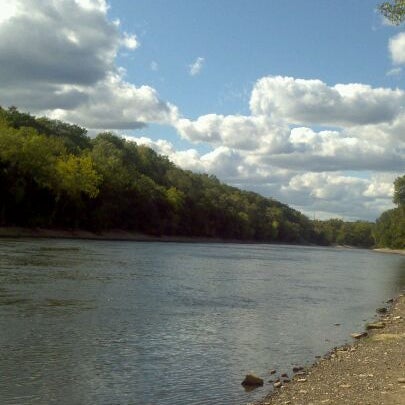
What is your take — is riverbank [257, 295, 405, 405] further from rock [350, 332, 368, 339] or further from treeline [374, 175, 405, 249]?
treeline [374, 175, 405, 249]

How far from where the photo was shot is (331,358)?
17859 millimetres

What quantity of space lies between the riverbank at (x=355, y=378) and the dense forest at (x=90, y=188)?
77492 mm

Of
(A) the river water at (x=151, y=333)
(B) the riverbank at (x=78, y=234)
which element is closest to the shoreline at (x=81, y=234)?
(B) the riverbank at (x=78, y=234)

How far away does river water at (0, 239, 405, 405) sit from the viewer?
13.8 metres

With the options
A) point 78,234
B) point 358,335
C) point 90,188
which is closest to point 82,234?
point 78,234

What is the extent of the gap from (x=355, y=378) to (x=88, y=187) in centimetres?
9641

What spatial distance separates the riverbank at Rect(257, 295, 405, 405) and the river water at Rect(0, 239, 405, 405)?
37.3 inches

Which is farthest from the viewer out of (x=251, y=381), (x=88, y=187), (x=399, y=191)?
(x=399, y=191)

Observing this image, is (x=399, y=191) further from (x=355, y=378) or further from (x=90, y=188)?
(x=355, y=378)

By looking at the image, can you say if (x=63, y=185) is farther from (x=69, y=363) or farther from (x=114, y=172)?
(x=69, y=363)

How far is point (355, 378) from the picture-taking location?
14.3 metres

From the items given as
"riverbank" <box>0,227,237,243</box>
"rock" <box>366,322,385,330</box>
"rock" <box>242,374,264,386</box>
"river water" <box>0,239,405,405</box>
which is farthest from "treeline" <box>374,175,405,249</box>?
"rock" <box>242,374,264,386</box>

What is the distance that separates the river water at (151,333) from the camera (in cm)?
1381

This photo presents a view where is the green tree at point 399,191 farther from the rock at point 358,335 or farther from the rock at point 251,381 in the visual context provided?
the rock at point 251,381
